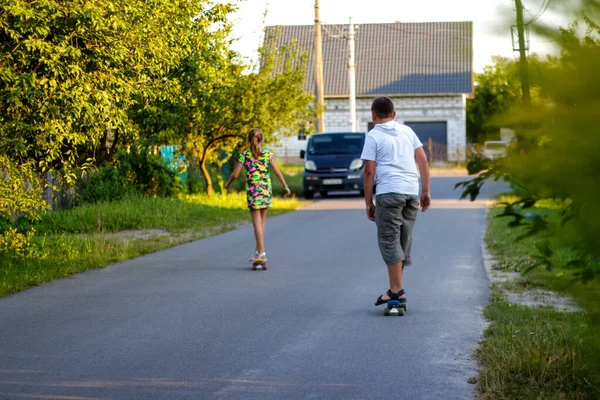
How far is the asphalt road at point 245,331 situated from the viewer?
5672 millimetres

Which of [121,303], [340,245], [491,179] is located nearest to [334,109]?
[340,245]

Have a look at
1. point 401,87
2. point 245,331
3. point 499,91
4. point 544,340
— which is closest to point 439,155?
point 401,87

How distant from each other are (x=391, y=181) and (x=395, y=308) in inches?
43.1

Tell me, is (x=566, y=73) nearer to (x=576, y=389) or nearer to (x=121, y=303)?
(x=576, y=389)

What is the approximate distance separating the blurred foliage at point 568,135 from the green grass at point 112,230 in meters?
8.34

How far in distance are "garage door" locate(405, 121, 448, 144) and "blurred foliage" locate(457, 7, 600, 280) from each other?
190 ft

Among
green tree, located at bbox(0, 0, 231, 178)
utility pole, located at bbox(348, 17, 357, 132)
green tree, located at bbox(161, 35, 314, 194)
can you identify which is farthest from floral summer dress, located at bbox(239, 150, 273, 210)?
utility pole, located at bbox(348, 17, 357, 132)

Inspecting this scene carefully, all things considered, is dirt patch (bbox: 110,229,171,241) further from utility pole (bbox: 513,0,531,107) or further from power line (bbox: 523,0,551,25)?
power line (bbox: 523,0,551,25)

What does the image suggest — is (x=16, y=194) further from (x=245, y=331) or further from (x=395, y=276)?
(x=395, y=276)

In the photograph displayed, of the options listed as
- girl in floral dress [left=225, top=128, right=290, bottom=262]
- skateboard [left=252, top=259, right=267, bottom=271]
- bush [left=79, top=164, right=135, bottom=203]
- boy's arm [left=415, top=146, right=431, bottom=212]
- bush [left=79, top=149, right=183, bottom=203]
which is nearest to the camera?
boy's arm [left=415, top=146, right=431, bottom=212]

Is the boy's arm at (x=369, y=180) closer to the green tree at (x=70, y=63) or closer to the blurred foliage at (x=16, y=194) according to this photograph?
the green tree at (x=70, y=63)

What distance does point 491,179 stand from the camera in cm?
222

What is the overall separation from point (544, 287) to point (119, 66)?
360 inches

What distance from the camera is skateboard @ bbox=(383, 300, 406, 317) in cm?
805
